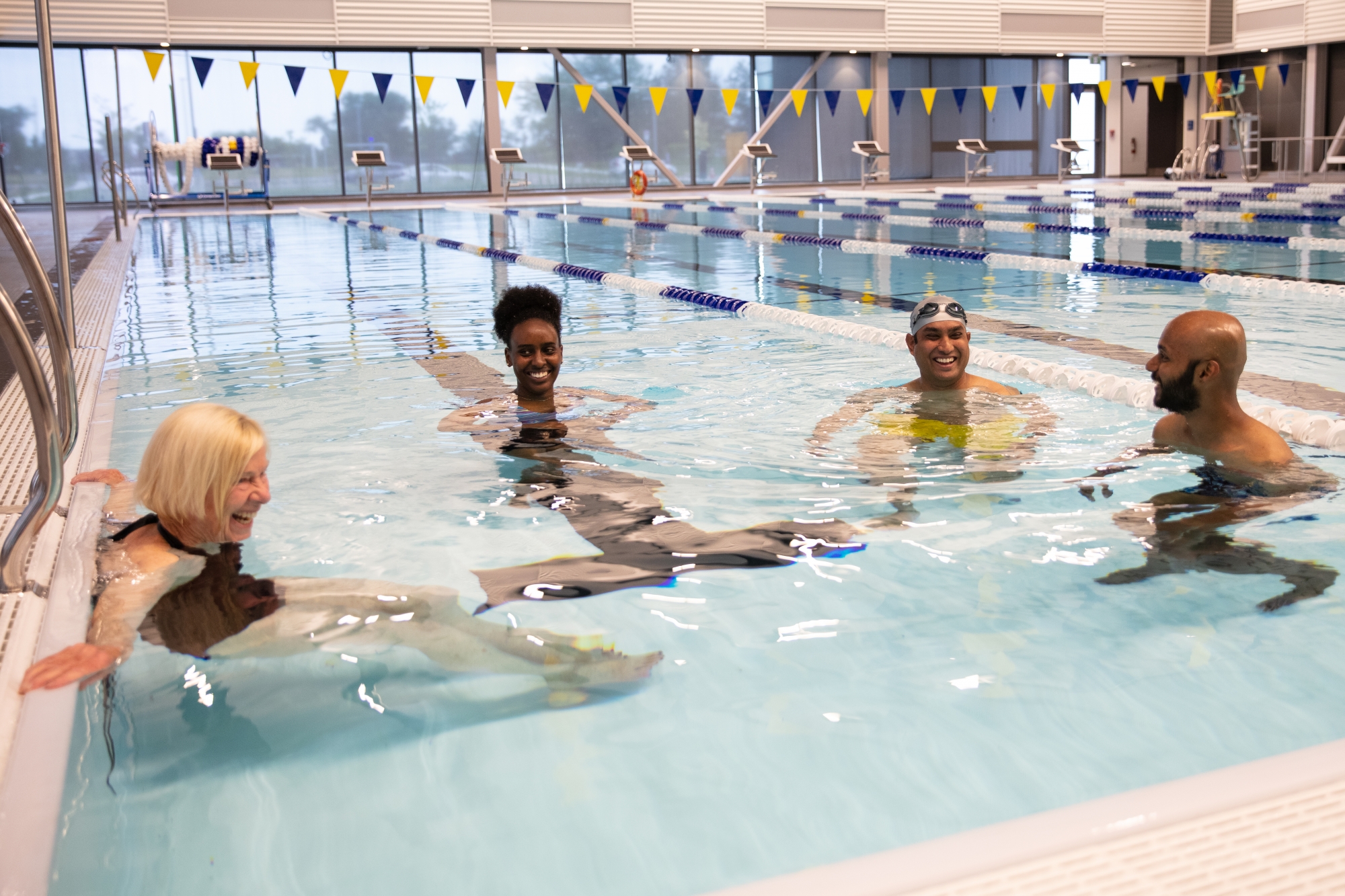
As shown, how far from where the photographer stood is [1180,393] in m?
2.93

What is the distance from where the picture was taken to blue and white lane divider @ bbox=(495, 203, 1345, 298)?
7.04 meters

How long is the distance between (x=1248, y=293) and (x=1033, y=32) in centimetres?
1997

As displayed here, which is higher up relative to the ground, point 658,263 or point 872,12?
point 872,12

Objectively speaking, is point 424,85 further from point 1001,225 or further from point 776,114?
point 1001,225

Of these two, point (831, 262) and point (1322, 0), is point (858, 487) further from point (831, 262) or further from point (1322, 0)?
point (1322, 0)

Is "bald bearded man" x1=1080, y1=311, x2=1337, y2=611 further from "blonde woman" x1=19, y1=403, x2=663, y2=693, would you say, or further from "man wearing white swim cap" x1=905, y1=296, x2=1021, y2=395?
"blonde woman" x1=19, y1=403, x2=663, y2=693

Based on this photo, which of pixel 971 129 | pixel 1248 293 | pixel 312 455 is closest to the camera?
pixel 312 455

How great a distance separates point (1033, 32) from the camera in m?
24.9

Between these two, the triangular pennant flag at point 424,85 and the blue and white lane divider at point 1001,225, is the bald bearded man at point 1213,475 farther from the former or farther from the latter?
the triangular pennant flag at point 424,85

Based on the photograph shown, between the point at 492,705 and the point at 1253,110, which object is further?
the point at 1253,110

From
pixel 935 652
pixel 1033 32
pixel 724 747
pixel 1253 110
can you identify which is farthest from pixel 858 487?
pixel 1253 110

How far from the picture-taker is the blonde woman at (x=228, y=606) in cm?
216

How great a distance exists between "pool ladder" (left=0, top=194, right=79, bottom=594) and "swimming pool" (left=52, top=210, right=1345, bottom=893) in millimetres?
326

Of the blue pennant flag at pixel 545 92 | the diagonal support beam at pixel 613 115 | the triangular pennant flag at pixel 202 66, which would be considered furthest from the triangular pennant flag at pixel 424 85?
the triangular pennant flag at pixel 202 66
